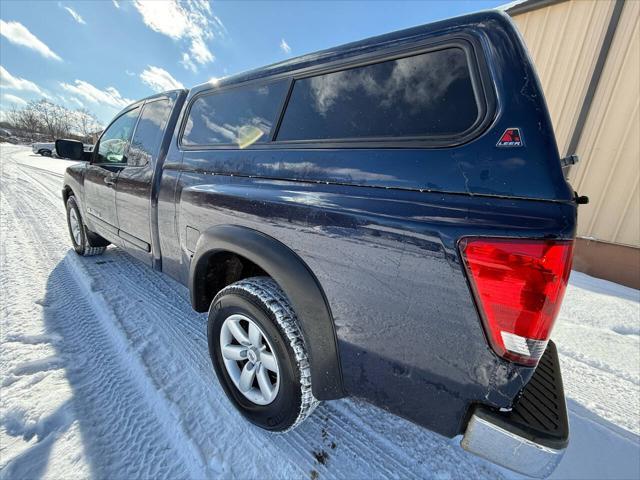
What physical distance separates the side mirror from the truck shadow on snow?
2046 mm

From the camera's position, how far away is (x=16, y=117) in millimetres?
55125

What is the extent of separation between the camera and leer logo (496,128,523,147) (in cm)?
92

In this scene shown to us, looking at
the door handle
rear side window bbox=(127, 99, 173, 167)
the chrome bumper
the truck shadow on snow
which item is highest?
rear side window bbox=(127, 99, 173, 167)

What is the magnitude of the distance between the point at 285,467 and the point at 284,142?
65.0 inches

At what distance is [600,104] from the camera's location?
503 centimetres

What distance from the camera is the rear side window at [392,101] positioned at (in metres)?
1.05

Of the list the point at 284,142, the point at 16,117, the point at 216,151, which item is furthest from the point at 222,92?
the point at 16,117

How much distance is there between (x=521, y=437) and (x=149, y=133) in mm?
3172

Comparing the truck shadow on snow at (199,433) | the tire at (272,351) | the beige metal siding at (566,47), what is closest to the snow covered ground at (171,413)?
the truck shadow on snow at (199,433)

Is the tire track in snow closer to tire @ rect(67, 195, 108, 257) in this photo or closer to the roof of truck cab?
tire @ rect(67, 195, 108, 257)

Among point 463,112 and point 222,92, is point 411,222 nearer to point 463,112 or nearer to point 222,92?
point 463,112

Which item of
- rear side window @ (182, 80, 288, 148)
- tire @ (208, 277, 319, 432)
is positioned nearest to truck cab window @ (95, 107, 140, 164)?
rear side window @ (182, 80, 288, 148)

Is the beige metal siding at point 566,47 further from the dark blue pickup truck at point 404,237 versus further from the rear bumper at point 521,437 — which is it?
the rear bumper at point 521,437

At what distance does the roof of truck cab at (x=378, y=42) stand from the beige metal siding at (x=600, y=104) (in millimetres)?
5795
